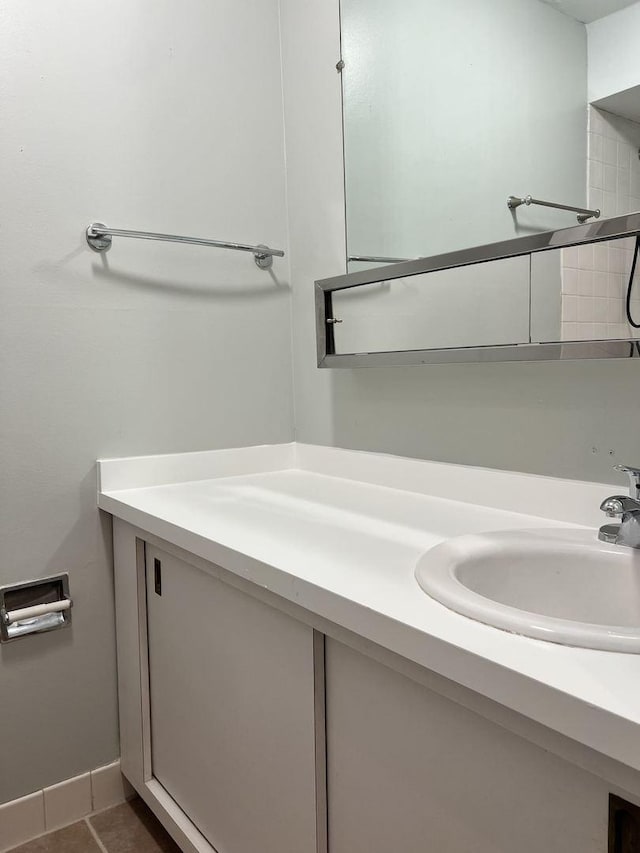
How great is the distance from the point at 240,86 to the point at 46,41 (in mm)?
465

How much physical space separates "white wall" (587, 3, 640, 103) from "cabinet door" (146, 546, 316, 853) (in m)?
0.88

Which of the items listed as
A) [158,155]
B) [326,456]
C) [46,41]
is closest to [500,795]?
[326,456]

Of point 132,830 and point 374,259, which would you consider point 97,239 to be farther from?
point 132,830

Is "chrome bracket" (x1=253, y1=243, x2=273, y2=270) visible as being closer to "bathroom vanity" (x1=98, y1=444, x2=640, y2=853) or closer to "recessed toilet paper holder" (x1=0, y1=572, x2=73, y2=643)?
"bathroom vanity" (x1=98, y1=444, x2=640, y2=853)

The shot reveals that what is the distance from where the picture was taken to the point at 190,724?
119cm

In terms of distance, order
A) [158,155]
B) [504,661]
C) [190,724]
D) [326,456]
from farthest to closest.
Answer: [326,456]
[158,155]
[190,724]
[504,661]

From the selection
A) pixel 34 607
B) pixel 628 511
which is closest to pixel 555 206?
pixel 628 511

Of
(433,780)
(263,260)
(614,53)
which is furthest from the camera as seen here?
(263,260)

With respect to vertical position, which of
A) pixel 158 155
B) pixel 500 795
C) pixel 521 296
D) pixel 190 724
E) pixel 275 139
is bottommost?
pixel 190 724

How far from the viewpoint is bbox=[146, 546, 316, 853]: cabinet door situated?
88 centimetres

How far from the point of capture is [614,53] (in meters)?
0.93

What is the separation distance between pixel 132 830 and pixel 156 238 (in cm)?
130

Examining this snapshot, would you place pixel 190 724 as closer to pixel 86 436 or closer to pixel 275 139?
pixel 86 436

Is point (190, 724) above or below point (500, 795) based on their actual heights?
below
